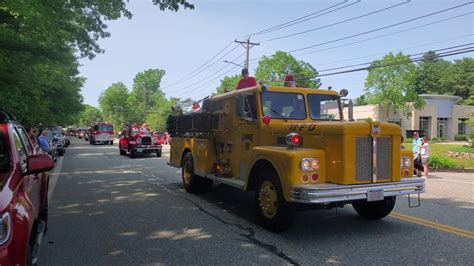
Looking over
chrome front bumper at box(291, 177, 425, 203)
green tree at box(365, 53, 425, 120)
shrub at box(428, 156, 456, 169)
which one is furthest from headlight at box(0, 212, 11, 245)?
green tree at box(365, 53, 425, 120)

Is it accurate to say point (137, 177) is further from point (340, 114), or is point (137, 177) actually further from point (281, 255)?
point (281, 255)

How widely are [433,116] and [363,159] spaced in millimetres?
59156

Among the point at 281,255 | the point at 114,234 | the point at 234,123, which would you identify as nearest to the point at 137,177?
the point at 234,123

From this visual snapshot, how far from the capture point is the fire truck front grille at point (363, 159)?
6.18 metres

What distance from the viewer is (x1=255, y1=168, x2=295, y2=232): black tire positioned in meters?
6.36

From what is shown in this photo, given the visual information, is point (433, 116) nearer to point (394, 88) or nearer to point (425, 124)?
point (425, 124)

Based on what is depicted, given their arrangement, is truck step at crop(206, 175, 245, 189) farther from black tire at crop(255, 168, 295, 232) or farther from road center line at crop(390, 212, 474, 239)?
road center line at crop(390, 212, 474, 239)

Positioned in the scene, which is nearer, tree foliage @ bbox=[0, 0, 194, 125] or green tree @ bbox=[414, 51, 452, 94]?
tree foliage @ bbox=[0, 0, 194, 125]

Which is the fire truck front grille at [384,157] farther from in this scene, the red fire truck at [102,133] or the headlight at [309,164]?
the red fire truck at [102,133]

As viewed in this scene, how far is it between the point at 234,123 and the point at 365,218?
119 inches

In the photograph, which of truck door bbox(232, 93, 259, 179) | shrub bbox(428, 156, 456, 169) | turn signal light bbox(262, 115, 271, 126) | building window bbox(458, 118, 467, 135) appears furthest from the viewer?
building window bbox(458, 118, 467, 135)

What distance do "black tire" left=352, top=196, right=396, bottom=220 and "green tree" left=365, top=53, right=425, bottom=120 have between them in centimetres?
5089

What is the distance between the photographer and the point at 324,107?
8211mm

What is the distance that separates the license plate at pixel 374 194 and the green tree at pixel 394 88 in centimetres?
5217
